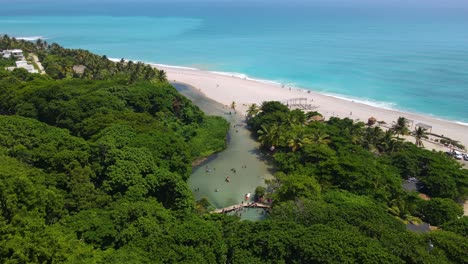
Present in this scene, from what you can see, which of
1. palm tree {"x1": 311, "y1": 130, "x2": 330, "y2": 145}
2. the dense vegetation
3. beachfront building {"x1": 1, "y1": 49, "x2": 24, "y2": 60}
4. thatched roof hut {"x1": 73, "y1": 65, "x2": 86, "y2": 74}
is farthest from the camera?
beachfront building {"x1": 1, "y1": 49, "x2": 24, "y2": 60}

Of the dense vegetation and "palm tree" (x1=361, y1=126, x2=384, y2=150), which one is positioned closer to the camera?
the dense vegetation

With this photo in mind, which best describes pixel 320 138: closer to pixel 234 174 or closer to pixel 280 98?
pixel 234 174

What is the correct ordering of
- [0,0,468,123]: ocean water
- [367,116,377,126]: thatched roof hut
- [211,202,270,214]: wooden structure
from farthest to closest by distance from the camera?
1. [0,0,468,123]: ocean water
2. [367,116,377,126]: thatched roof hut
3. [211,202,270,214]: wooden structure

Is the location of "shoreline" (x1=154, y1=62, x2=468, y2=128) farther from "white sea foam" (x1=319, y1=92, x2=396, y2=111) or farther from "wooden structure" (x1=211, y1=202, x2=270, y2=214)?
"wooden structure" (x1=211, y1=202, x2=270, y2=214)

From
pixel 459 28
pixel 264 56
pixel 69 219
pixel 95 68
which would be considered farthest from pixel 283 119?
pixel 459 28

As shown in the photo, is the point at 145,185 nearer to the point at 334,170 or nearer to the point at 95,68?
the point at 334,170

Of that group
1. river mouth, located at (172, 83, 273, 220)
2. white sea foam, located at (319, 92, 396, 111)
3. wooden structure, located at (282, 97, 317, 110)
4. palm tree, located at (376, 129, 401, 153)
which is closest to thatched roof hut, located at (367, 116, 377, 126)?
palm tree, located at (376, 129, 401, 153)
